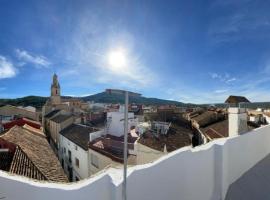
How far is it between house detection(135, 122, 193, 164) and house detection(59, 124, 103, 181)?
465cm

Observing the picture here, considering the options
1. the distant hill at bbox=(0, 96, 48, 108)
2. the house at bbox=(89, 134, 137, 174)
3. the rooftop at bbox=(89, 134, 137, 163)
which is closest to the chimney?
the house at bbox=(89, 134, 137, 174)

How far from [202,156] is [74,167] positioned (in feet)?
54.3

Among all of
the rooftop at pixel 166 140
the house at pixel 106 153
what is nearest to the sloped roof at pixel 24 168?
the house at pixel 106 153

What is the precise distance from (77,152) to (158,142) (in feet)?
27.2

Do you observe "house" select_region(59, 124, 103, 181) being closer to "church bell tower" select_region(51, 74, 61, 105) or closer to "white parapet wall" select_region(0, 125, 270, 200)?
"white parapet wall" select_region(0, 125, 270, 200)

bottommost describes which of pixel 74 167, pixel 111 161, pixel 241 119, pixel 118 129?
pixel 74 167

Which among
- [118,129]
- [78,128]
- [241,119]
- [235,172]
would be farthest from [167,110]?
[235,172]

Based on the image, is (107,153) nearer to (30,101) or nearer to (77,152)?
(77,152)

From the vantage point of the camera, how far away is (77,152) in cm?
1836

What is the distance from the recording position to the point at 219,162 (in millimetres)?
4527

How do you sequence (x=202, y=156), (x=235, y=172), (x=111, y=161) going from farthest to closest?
(x=111, y=161)
(x=235, y=172)
(x=202, y=156)

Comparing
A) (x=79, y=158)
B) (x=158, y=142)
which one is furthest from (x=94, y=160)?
(x=158, y=142)

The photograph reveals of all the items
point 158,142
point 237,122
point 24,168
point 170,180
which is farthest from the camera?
point 158,142

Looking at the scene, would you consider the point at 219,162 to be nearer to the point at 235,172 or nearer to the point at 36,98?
the point at 235,172
